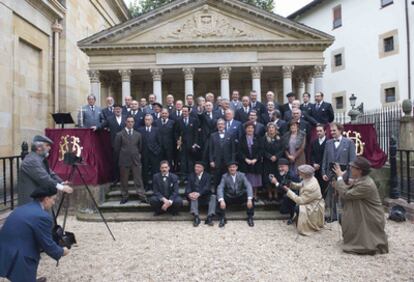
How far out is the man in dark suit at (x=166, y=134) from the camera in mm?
8516

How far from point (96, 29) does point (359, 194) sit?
2347 centimetres

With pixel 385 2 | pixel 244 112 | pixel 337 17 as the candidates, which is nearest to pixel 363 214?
pixel 244 112

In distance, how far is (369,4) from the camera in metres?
25.9

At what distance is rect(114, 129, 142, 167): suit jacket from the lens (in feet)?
25.9

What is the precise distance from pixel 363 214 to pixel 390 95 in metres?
22.5

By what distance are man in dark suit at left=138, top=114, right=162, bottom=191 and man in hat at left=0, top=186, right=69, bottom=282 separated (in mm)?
4886

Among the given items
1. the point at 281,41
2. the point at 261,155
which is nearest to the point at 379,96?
the point at 281,41

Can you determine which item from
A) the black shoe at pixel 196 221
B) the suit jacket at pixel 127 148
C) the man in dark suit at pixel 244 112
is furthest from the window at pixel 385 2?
the black shoe at pixel 196 221

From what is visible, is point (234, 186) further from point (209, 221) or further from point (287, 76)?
point (287, 76)

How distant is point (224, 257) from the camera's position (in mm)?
5141

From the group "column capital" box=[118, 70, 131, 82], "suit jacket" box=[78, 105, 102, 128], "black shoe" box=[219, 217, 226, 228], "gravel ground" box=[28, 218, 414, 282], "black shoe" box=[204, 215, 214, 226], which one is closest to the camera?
"gravel ground" box=[28, 218, 414, 282]

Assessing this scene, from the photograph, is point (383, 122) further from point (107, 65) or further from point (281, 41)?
point (107, 65)

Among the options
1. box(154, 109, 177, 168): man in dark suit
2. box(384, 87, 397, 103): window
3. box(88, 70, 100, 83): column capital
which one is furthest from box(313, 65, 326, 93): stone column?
box(154, 109, 177, 168): man in dark suit

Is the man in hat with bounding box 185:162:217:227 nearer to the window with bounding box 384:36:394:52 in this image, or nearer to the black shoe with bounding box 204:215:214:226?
the black shoe with bounding box 204:215:214:226
